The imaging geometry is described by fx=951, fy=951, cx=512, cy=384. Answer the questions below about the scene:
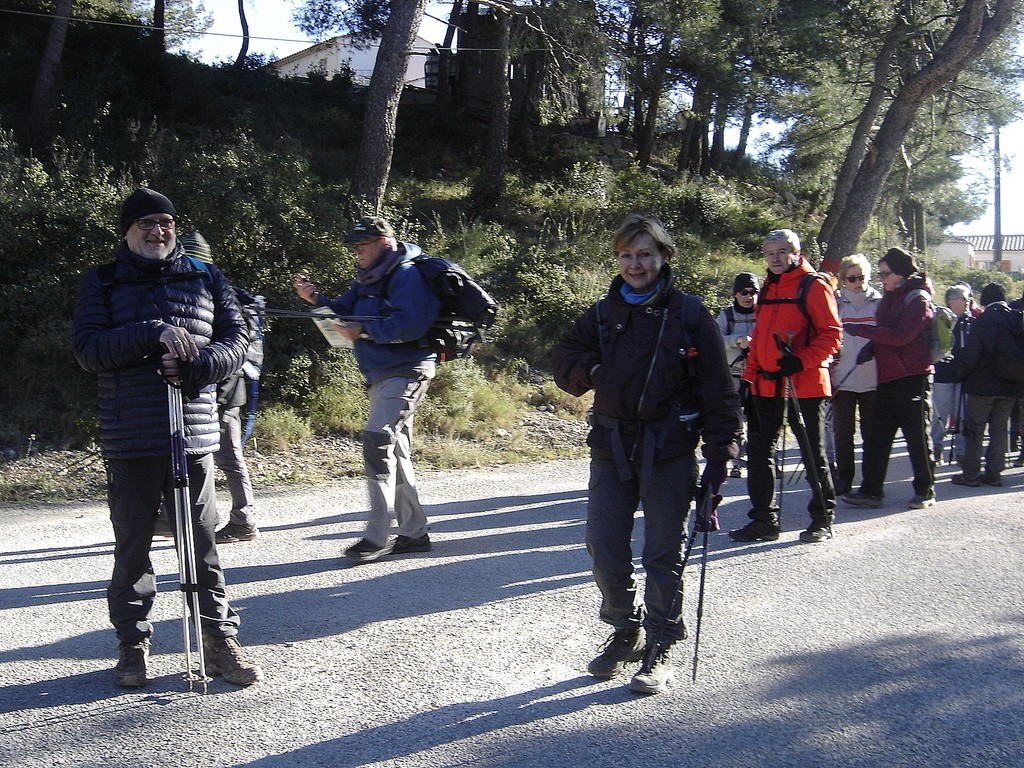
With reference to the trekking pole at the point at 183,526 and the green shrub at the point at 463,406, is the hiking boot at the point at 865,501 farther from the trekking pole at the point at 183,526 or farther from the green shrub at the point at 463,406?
the trekking pole at the point at 183,526

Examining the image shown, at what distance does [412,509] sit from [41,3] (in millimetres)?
18065

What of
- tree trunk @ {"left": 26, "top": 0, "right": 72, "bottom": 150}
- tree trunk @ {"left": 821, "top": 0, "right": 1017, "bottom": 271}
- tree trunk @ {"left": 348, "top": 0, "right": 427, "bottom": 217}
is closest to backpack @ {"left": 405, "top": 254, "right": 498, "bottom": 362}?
tree trunk @ {"left": 348, "top": 0, "right": 427, "bottom": 217}

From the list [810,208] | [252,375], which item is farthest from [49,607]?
[810,208]

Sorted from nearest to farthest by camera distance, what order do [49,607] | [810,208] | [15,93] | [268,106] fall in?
[49,607]
[15,93]
[268,106]
[810,208]

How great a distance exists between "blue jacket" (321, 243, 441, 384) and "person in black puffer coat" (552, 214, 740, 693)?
6.27 feet

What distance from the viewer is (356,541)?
6.59 m

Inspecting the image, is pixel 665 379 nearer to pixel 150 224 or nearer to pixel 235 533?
pixel 150 224

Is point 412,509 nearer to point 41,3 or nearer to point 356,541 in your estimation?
point 356,541

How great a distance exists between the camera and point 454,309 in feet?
20.5

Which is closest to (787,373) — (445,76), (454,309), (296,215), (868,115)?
(454,309)

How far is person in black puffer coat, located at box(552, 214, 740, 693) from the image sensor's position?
4117 mm

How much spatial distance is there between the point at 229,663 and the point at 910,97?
643 inches

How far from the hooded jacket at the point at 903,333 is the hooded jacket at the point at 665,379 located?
4.02 meters

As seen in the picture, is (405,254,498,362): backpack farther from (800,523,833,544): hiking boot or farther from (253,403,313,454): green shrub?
(253,403,313,454): green shrub
